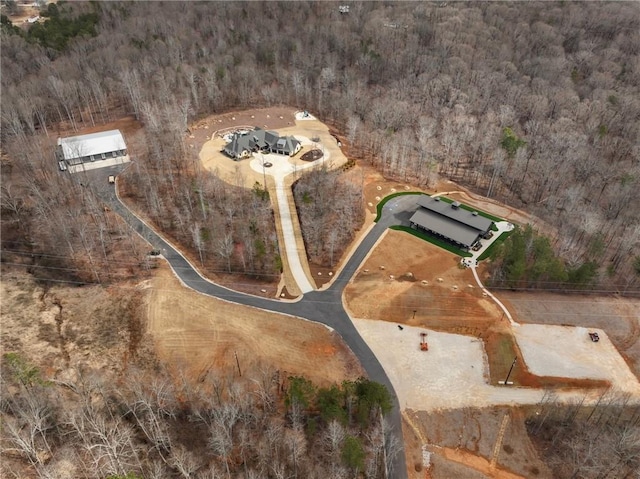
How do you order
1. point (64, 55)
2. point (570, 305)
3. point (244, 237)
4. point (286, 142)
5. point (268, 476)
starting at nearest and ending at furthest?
point (268, 476) → point (570, 305) → point (244, 237) → point (286, 142) → point (64, 55)

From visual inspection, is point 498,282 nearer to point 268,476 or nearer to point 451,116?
→ point 268,476

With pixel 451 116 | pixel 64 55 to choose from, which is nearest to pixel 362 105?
pixel 451 116

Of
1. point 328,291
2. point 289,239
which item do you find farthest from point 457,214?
point 289,239

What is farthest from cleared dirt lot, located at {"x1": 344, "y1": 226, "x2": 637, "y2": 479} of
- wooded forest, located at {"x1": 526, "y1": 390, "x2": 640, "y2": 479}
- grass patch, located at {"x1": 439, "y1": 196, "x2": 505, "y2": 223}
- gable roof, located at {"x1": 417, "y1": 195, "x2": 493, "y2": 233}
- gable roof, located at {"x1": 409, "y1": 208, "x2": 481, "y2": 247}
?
grass patch, located at {"x1": 439, "y1": 196, "x2": 505, "y2": 223}

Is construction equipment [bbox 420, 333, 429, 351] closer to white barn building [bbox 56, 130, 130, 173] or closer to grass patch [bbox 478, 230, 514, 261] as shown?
grass patch [bbox 478, 230, 514, 261]

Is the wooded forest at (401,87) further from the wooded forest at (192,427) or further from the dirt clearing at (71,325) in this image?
Answer: the wooded forest at (192,427)

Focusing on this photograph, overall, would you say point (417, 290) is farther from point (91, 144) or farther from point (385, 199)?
point (91, 144)

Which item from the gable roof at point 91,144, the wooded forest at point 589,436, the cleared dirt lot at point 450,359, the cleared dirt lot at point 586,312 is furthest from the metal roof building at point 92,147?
the wooded forest at point 589,436
